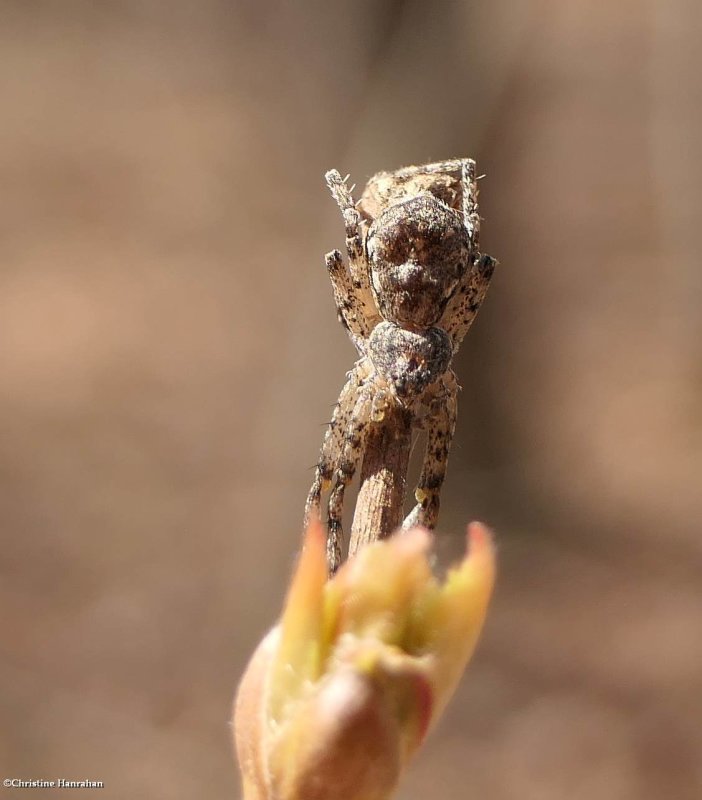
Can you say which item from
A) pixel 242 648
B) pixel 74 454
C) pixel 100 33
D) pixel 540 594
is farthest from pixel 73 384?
pixel 540 594

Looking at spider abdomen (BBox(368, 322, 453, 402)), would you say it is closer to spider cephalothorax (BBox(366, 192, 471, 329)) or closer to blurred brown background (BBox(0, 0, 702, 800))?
spider cephalothorax (BBox(366, 192, 471, 329))

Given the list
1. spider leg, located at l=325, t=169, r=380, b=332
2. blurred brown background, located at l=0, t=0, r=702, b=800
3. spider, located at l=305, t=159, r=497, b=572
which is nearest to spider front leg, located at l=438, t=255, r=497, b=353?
spider, located at l=305, t=159, r=497, b=572

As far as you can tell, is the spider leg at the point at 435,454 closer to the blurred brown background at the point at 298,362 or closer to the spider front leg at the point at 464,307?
the spider front leg at the point at 464,307

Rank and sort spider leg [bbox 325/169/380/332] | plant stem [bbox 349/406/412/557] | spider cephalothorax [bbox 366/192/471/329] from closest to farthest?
1. plant stem [bbox 349/406/412/557]
2. spider cephalothorax [bbox 366/192/471/329]
3. spider leg [bbox 325/169/380/332]

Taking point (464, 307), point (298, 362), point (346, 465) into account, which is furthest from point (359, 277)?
point (298, 362)

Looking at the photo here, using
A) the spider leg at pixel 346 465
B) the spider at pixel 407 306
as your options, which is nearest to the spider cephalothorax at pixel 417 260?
the spider at pixel 407 306

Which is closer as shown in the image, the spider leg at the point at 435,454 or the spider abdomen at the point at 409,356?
the spider abdomen at the point at 409,356

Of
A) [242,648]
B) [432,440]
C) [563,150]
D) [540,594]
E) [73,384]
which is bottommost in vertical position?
[432,440]

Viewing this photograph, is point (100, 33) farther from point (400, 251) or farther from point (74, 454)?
point (400, 251)
